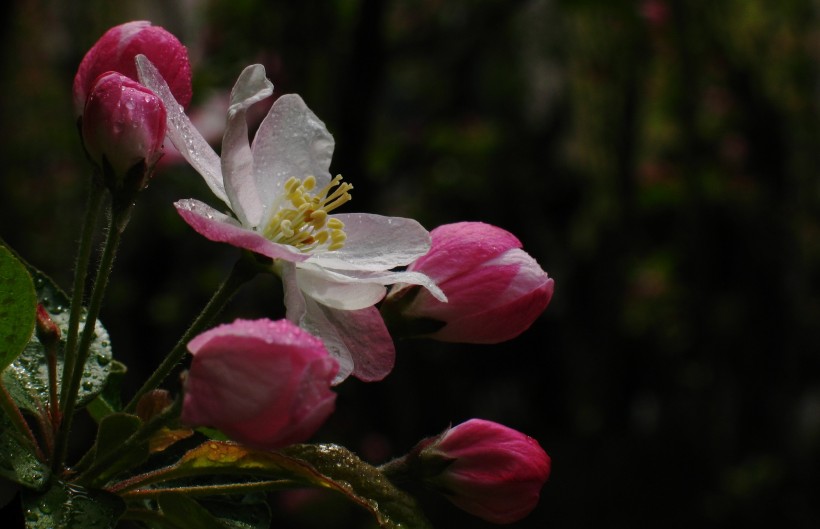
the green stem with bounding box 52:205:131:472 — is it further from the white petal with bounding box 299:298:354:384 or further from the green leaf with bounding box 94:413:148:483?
the white petal with bounding box 299:298:354:384

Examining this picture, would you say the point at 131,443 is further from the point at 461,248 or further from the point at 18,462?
the point at 461,248

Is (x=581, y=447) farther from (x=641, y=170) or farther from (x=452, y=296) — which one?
(x=452, y=296)

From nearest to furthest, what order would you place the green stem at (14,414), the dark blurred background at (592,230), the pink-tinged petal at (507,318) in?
the green stem at (14,414) → the pink-tinged petal at (507,318) → the dark blurred background at (592,230)

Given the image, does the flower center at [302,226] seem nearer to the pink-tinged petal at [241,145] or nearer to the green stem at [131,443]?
the pink-tinged petal at [241,145]

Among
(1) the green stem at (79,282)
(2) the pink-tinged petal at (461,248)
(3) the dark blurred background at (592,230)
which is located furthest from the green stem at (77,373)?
(3) the dark blurred background at (592,230)

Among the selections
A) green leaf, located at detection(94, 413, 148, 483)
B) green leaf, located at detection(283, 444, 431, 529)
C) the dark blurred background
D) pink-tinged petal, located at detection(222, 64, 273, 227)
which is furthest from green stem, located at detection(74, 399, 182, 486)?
the dark blurred background
